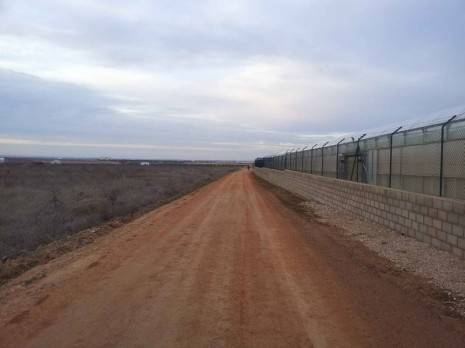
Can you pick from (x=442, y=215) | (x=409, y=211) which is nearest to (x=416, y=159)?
(x=409, y=211)

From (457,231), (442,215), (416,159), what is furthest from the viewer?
(416,159)

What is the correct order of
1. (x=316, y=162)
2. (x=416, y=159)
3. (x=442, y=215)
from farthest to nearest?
(x=316, y=162)
(x=416, y=159)
(x=442, y=215)

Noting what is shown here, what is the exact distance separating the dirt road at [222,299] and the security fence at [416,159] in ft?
8.39

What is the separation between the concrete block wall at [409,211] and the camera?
10377 millimetres

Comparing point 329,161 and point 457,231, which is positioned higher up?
point 329,161

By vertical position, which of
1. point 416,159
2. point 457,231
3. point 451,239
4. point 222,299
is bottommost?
point 222,299

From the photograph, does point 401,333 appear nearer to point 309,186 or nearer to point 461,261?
point 461,261

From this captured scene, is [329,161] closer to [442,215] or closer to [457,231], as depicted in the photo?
[442,215]

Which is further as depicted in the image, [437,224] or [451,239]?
[437,224]

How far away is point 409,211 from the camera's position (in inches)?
512

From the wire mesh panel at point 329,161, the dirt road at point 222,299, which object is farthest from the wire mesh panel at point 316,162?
the dirt road at point 222,299

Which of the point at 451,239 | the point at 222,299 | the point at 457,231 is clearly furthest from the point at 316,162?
the point at 222,299

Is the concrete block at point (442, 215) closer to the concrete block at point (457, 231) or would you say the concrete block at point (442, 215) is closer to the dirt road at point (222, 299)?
the concrete block at point (457, 231)

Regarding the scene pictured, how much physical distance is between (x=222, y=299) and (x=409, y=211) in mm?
7384
